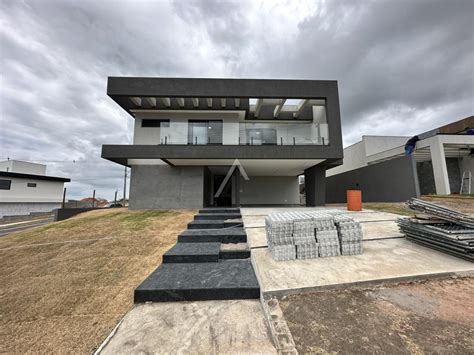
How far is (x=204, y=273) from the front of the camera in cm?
294

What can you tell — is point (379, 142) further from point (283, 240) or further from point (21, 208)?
point (21, 208)

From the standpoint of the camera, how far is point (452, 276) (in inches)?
105

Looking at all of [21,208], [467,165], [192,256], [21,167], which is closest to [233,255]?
[192,256]

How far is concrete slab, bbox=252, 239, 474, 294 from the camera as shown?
2.48 m

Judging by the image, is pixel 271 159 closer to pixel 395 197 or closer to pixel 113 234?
pixel 113 234

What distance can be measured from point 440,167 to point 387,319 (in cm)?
1181

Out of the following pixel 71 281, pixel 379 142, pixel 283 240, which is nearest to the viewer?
pixel 71 281

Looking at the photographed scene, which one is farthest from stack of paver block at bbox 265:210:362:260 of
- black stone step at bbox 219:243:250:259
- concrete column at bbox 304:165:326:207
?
concrete column at bbox 304:165:326:207

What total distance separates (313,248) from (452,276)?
192 centimetres

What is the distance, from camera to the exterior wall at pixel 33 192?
59.2ft

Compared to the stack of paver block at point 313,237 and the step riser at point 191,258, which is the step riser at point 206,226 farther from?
the stack of paver block at point 313,237

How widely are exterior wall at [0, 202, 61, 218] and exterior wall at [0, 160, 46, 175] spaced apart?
31.0 feet

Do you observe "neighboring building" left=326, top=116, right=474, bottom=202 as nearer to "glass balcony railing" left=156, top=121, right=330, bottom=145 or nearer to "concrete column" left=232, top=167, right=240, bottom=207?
"glass balcony railing" left=156, top=121, right=330, bottom=145

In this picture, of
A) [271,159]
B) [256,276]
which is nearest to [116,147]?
[271,159]
